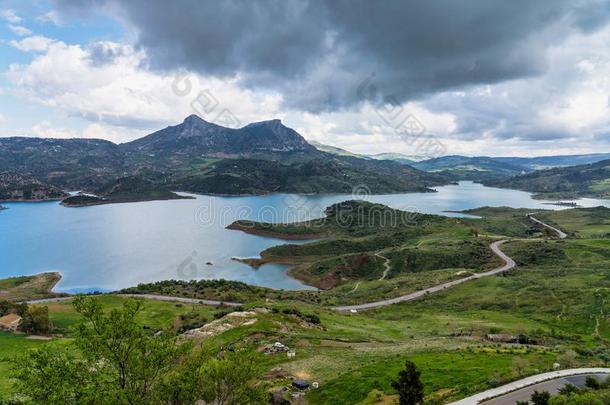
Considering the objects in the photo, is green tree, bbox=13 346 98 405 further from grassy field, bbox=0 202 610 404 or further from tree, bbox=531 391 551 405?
A: tree, bbox=531 391 551 405

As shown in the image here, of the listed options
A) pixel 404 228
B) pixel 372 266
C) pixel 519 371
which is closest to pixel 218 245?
pixel 372 266

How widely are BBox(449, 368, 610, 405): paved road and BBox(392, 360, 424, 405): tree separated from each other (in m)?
3.28

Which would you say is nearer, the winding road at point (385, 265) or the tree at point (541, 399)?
A: the tree at point (541, 399)

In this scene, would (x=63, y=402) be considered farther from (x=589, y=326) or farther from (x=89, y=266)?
(x=89, y=266)

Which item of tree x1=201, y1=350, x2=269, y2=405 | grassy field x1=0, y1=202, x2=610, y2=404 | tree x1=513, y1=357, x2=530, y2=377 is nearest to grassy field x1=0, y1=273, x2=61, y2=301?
grassy field x1=0, y1=202, x2=610, y2=404

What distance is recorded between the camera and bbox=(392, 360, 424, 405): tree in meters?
27.0

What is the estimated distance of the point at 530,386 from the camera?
30.1 m

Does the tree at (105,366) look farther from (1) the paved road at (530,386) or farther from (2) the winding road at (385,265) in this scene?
(2) the winding road at (385,265)

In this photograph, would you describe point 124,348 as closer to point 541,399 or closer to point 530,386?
point 541,399

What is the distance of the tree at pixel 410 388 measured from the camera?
26984 millimetres

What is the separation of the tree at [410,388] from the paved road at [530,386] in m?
3.28

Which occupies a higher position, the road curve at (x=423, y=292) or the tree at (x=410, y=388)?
the tree at (x=410, y=388)

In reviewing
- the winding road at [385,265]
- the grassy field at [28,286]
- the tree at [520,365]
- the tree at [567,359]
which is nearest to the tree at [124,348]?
the tree at [520,365]

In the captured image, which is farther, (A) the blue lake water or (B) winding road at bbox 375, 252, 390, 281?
(A) the blue lake water
